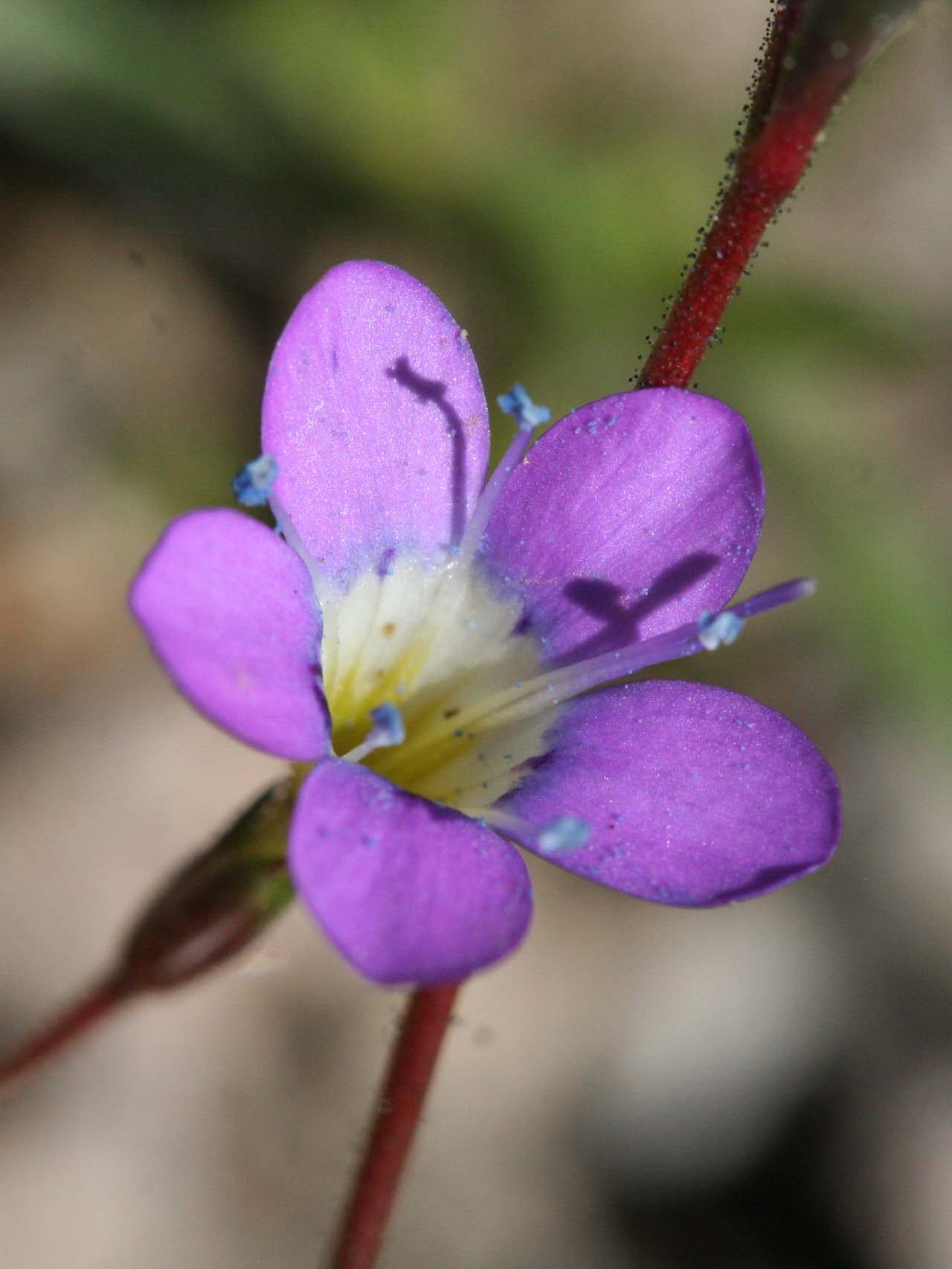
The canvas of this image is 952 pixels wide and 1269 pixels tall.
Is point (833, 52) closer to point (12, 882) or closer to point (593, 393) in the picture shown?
point (593, 393)

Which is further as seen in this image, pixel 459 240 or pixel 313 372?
pixel 459 240

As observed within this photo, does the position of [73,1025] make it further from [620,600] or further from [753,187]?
[753,187]

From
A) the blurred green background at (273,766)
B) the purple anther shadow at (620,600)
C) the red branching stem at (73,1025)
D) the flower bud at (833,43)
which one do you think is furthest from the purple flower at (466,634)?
the blurred green background at (273,766)

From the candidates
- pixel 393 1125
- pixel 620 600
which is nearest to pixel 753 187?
pixel 620 600

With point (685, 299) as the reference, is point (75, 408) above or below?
below

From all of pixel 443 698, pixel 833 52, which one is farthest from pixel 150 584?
pixel 833 52

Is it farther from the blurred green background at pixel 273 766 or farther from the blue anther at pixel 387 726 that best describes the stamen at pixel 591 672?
the blurred green background at pixel 273 766
